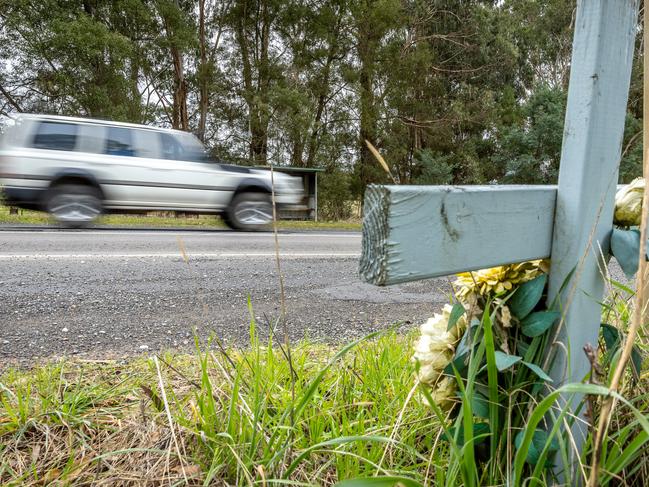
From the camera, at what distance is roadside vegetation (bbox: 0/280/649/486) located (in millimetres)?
868

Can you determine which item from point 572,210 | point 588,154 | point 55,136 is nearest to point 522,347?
point 572,210

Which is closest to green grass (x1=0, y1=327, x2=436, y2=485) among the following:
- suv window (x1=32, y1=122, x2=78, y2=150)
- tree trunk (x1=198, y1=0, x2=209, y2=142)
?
suv window (x1=32, y1=122, x2=78, y2=150)

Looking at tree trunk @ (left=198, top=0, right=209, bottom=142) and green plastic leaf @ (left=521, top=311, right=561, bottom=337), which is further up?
tree trunk @ (left=198, top=0, right=209, bottom=142)

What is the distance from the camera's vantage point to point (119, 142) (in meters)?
7.28

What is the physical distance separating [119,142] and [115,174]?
0.57m

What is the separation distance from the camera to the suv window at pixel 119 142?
7176 millimetres

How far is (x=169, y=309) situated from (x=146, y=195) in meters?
5.40

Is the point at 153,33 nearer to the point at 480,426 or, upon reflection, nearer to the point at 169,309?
the point at 169,309

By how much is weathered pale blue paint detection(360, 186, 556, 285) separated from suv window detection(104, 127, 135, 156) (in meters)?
7.53

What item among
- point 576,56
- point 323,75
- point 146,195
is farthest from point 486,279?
point 323,75

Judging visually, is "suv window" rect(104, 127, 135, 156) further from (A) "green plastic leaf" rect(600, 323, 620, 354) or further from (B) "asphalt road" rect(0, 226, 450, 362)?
(A) "green plastic leaf" rect(600, 323, 620, 354)

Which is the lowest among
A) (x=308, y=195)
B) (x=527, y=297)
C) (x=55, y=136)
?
(x=527, y=297)

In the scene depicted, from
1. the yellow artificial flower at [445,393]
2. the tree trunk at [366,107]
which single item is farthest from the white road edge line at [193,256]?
the tree trunk at [366,107]

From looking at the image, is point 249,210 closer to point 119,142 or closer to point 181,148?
point 181,148
